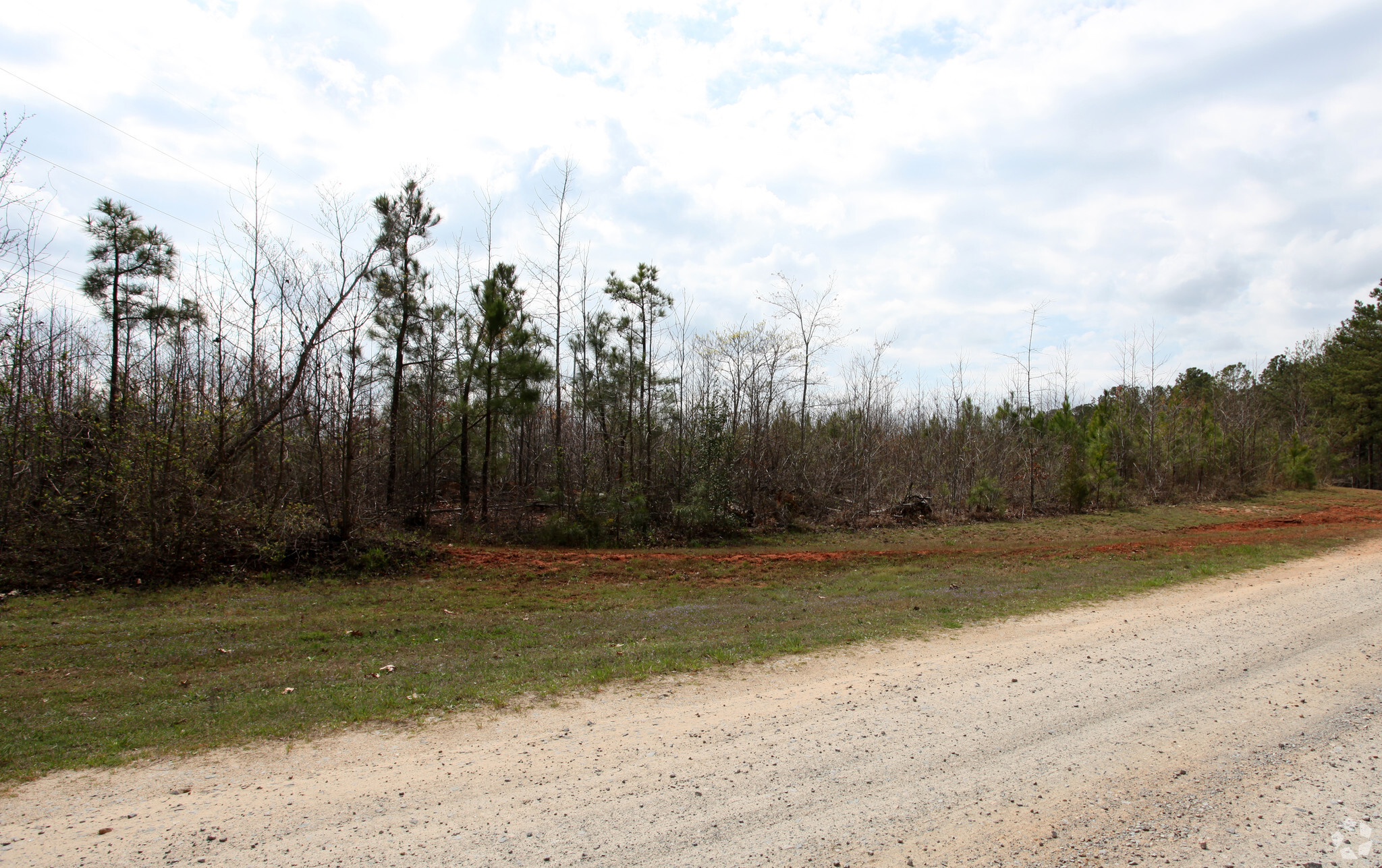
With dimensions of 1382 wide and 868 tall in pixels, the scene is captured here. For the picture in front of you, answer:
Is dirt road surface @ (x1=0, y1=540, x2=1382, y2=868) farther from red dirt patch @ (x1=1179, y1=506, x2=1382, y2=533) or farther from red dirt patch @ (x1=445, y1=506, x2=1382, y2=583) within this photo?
red dirt patch @ (x1=1179, y1=506, x2=1382, y2=533)

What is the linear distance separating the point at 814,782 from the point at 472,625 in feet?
20.8

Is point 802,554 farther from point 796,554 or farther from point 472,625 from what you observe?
point 472,625

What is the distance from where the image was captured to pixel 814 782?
393cm

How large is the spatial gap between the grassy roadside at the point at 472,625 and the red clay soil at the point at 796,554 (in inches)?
4.3

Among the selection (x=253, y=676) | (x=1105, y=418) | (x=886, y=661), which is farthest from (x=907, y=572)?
(x=1105, y=418)

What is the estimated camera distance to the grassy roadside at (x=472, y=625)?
5.34m

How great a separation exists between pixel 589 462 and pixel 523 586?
774cm

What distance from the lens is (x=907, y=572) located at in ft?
43.1

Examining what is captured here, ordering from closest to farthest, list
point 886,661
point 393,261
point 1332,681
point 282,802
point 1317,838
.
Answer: point 1317,838, point 282,802, point 1332,681, point 886,661, point 393,261

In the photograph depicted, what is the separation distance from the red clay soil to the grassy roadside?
11 centimetres

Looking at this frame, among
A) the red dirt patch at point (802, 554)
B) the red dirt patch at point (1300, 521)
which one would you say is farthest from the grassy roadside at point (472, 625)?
→ the red dirt patch at point (1300, 521)

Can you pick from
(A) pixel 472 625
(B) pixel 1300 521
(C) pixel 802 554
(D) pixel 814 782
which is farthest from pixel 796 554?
(B) pixel 1300 521

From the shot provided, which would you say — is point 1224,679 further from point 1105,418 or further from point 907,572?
point 1105,418

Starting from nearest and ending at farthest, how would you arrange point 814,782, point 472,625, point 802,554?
point 814,782 → point 472,625 → point 802,554
